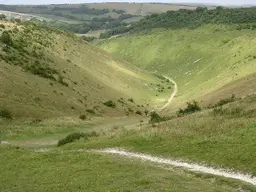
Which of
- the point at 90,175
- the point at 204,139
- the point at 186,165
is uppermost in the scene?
the point at 204,139

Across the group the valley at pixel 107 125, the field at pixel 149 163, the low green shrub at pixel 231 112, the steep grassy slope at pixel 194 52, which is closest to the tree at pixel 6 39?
the valley at pixel 107 125

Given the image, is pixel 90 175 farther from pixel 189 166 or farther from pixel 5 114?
pixel 5 114

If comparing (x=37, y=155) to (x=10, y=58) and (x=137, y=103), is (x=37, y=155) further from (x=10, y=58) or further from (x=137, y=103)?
(x=137, y=103)

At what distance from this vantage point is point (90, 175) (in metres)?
27.5

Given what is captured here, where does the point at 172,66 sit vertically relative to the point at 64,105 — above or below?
below

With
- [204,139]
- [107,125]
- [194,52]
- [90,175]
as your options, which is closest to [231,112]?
[204,139]

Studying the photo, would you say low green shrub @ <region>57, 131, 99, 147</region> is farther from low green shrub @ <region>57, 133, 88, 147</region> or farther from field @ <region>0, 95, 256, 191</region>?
field @ <region>0, 95, 256, 191</region>

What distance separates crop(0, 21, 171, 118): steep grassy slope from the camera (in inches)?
2414

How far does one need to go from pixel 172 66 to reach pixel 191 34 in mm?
33993

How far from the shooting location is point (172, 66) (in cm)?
16025

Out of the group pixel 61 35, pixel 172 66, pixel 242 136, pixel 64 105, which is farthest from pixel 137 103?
pixel 172 66

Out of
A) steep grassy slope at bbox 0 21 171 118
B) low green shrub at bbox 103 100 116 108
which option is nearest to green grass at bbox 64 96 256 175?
steep grassy slope at bbox 0 21 171 118

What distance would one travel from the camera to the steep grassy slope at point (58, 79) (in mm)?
61312

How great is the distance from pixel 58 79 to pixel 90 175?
48.9 meters
